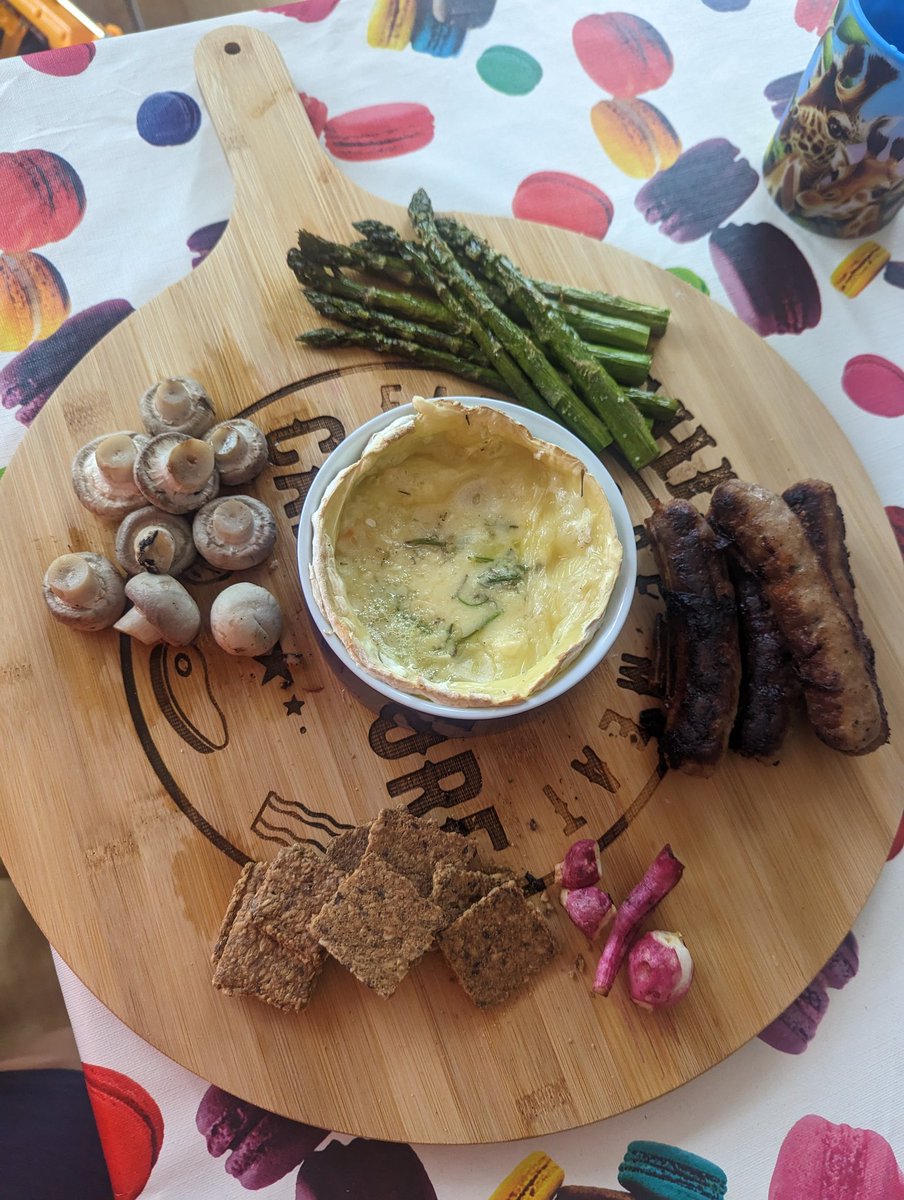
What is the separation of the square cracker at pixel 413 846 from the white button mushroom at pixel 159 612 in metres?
0.88

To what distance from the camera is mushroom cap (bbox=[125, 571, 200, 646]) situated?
257cm

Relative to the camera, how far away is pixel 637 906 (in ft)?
8.31

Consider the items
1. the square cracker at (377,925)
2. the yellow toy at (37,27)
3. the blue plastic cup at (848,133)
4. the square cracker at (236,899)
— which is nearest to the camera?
the square cracker at (377,925)

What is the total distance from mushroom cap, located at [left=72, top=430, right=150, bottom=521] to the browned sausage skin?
200cm

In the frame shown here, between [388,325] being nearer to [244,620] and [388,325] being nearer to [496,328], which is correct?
[496,328]

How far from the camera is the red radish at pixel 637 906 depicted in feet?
8.21

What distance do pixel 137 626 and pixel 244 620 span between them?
1.18 feet

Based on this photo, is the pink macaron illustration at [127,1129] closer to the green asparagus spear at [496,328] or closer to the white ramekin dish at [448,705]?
the white ramekin dish at [448,705]

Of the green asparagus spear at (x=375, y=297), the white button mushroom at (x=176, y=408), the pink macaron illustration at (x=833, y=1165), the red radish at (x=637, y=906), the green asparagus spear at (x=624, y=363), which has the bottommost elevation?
the pink macaron illustration at (x=833, y=1165)

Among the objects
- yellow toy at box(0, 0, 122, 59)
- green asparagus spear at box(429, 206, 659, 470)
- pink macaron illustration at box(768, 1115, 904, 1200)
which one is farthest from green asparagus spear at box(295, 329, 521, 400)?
pink macaron illustration at box(768, 1115, 904, 1200)

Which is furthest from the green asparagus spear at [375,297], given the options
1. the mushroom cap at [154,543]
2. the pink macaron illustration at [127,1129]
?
the pink macaron illustration at [127,1129]

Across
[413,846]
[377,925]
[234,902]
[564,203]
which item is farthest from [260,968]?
[564,203]

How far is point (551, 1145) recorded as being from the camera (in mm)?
2559

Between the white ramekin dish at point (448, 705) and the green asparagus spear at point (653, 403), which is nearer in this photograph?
the white ramekin dish at point (448, 705)
